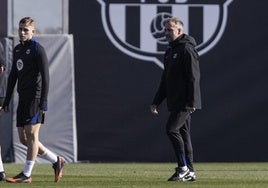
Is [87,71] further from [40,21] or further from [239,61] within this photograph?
[239,61]

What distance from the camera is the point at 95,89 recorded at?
15070mm

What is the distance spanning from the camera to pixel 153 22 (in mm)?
15070

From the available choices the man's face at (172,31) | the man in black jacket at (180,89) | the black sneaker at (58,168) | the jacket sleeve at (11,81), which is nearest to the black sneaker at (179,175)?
the man in black jacket at (180,89)

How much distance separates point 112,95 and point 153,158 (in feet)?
4.09

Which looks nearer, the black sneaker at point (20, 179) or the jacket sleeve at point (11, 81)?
the black sneaker at point (20, 179)

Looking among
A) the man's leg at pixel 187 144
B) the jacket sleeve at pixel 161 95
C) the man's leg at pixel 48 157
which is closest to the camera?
the man's leg at pixel 48 157

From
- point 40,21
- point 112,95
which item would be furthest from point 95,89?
point 40,21

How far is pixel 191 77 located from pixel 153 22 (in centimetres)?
532

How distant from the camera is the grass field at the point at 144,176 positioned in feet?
30.3

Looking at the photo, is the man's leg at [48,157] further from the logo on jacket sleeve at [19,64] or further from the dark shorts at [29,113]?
the logo on jacket sleeve at [19,64]

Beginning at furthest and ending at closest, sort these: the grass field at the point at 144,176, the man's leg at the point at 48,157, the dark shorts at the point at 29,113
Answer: the man's leg at the point at 48,157 < the dark shorts at the point at 29,113 < the grass field at the point at 144,176

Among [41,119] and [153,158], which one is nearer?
[41,119]

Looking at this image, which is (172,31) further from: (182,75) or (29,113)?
(29,113)

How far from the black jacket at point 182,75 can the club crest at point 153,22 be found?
16.3 feet
